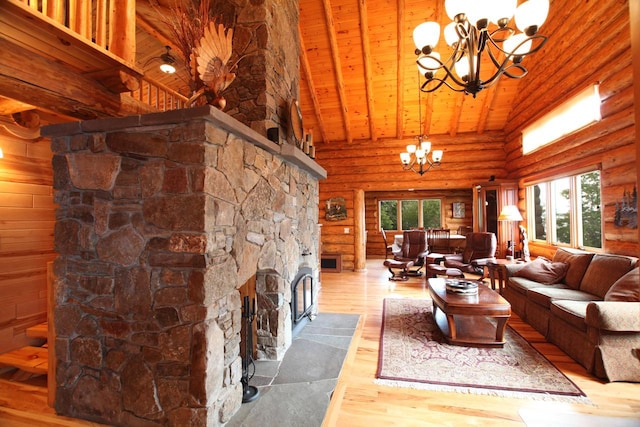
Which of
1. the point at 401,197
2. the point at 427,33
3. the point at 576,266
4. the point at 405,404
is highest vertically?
the point at 427,33

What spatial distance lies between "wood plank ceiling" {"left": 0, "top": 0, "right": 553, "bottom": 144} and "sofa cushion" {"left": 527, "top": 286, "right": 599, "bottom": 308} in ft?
13.2

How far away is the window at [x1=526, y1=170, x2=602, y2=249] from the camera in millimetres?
4191

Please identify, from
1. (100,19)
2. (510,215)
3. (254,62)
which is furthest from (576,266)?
(100,19)

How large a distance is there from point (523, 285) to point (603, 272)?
2.66 ft

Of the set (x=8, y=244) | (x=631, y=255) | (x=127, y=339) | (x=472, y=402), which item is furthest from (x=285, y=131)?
(x=631, y=255)

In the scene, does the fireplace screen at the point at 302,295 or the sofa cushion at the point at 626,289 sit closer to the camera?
the sofa cushion at the point at 626,289

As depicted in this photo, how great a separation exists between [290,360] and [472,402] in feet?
5.04

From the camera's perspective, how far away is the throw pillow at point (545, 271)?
3789mm

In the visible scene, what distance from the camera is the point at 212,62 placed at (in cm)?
209

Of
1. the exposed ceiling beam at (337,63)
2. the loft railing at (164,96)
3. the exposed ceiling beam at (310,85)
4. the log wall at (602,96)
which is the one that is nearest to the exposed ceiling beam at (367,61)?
the exposed ceiling beam at (337,63)

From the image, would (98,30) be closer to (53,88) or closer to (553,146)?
(53,88)

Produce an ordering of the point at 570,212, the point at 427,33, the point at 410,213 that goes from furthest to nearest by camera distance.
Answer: the point at 410,213
the point at 570,212
the point at 427,33

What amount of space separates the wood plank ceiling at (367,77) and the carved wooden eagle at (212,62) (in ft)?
9.27

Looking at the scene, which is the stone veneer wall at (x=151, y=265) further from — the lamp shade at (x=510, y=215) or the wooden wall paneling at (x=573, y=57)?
the lamp shade at (x=510, y=215)
